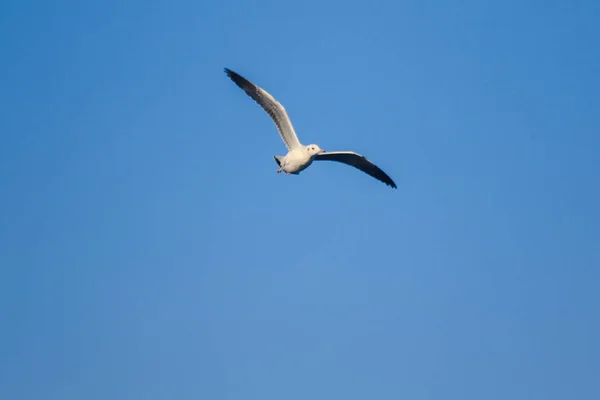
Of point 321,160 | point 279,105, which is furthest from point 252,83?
point 321,160

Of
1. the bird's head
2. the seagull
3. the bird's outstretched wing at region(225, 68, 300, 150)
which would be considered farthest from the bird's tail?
the bird's head

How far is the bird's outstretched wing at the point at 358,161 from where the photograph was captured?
33.1m

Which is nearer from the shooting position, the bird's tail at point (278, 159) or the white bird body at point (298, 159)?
the white bird body at point (298, 159)

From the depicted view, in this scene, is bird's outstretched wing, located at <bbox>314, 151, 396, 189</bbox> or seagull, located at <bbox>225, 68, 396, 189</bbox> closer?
seagull, located at <bbox>225, 68, 396, 189</bbox>

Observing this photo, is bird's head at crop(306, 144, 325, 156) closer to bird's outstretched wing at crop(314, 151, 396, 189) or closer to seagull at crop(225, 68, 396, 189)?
seagull at crop(225, 68, 396, 189)

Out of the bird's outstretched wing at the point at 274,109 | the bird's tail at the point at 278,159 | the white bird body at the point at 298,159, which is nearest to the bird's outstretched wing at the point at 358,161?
the white bird body at the point at 298,159

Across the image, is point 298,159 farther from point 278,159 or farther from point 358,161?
point 358,161

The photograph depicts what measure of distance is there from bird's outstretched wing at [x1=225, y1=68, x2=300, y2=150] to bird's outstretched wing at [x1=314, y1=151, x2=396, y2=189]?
0.99m

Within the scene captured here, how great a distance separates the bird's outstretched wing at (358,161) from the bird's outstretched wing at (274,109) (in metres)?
0.99

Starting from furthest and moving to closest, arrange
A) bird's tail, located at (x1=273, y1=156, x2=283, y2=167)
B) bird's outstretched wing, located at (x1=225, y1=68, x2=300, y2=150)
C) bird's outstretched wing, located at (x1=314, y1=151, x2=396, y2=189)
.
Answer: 1. bird's outstretched wing, located at (x1=314, y1=151, x2=396, y2=189)
2. bird's tail, located at (x1=273, y1=156, x2=283, y2=167)
3. bird's outstretched wing, located at (x1=225, y1=68, x2=300, y2=150)

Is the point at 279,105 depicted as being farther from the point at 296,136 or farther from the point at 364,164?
the point at 364,164

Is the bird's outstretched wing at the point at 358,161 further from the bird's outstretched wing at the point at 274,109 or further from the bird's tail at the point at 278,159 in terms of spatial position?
the bird's tail at the point at 278,159

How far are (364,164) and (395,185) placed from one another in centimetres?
201

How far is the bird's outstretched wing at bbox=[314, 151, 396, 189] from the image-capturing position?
109 ft
